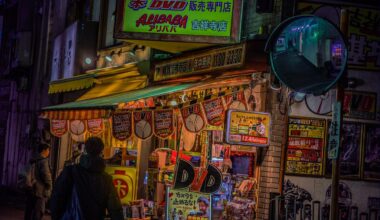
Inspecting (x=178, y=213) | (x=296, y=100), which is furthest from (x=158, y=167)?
(x=296, y=100)

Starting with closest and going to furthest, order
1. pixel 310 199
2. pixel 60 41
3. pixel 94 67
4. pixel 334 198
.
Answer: pixel 334 198
pixel 310 199
pixel 94 67
pixel 60 41

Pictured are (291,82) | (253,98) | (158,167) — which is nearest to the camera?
(291,82)

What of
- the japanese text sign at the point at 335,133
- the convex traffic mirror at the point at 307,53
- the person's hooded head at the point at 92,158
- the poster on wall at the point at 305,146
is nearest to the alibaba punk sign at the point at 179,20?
the poster on wall at the point at 305,146

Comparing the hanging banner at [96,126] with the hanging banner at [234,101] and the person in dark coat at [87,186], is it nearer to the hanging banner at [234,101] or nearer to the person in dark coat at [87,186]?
the hanging banner at [234,101]

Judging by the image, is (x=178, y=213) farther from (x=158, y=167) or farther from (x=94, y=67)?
(x=94, y=67)

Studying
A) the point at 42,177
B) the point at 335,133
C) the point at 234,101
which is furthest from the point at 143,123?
the point at 335,133

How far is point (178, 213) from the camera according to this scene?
10.9 meters

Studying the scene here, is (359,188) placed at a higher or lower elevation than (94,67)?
lower

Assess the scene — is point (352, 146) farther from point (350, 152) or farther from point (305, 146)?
point (305, 146)

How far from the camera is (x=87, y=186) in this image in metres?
7.33

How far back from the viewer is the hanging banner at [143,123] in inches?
472

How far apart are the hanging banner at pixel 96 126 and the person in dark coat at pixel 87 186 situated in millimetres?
7225

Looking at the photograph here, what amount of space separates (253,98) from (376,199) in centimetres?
278

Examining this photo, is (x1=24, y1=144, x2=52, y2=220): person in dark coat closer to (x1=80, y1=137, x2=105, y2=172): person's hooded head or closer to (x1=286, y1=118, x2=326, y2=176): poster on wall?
(x1=286, y1=118, x2=326, y2=176): poster on wall
